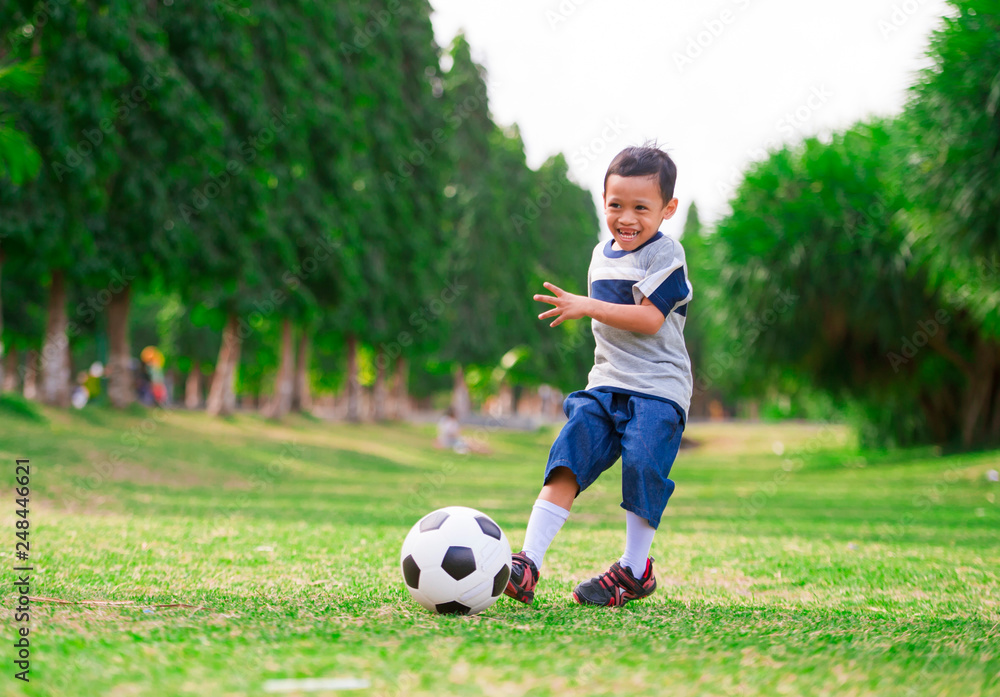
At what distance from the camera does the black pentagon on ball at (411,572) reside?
3494 millimetres

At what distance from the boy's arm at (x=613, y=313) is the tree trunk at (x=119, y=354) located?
16.2m

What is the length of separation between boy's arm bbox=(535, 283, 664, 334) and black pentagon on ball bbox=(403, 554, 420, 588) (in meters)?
1.12

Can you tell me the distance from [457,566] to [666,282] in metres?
1.49

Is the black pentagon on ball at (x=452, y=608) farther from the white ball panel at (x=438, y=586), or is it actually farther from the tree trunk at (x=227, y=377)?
the tree trunk at (x=227, y=377)

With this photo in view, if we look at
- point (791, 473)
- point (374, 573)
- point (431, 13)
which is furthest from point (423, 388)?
point (374, 573)

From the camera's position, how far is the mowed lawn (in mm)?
2295

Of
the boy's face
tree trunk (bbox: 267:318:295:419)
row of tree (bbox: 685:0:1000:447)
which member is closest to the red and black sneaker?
the boy's face

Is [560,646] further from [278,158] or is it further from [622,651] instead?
[278,158]

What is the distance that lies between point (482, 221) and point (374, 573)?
32.7m

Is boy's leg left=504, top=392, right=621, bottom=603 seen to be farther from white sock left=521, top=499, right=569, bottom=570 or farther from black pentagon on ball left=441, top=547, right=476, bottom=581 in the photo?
black pentagon on ball left=441, top=547, right=476, bottom=581

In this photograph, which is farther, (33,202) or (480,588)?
(33,202)

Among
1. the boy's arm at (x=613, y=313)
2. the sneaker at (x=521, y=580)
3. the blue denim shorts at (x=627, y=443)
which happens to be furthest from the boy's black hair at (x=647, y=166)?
the sneaker at (x=521, y=580)

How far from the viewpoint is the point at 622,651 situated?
2.61 m

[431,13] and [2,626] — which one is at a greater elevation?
[431,13]
